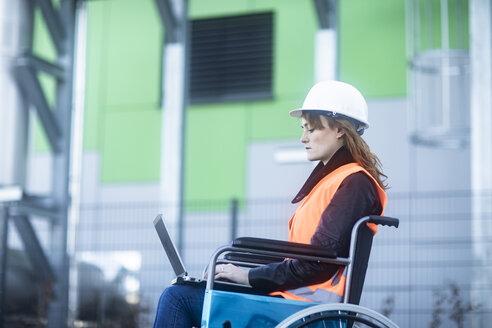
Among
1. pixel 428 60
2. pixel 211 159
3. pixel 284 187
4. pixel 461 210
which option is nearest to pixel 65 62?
pixel 211 159

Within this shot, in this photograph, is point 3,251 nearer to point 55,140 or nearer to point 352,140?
point 55,140

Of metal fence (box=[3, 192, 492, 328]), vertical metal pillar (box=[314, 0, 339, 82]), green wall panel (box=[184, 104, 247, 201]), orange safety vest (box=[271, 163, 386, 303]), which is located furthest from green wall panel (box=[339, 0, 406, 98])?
orange safety vest (box=[271, 163, 386, 303])

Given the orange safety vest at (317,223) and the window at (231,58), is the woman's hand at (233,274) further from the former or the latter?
the window at (231,58)

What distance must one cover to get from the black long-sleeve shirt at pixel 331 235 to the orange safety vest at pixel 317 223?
0.02 meters

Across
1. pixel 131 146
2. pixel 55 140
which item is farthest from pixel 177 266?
pixel 131 146

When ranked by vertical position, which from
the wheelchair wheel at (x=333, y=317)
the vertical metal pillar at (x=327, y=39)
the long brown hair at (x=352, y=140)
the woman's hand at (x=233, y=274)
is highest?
the vertical metal pillar at (x=327, y=39)

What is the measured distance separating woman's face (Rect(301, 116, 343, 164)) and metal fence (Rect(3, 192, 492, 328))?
11.8ft

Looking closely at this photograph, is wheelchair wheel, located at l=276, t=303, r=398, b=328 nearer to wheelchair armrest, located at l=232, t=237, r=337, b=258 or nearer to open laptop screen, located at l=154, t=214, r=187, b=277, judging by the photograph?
wheelchair armrest, located at l=232, t=237, r=337, b=258

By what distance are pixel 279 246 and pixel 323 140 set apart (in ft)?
1.61

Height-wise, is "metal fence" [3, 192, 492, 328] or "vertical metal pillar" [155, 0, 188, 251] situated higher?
"vertical metal pillar" [155, 0, 188, 251]

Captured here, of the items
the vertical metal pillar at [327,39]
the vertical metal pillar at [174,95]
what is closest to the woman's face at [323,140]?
the vertical metal pillar at [327,39]

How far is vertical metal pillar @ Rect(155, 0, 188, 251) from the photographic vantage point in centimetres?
818

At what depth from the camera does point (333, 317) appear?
2639mm

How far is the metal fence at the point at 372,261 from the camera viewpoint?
6484 mm
